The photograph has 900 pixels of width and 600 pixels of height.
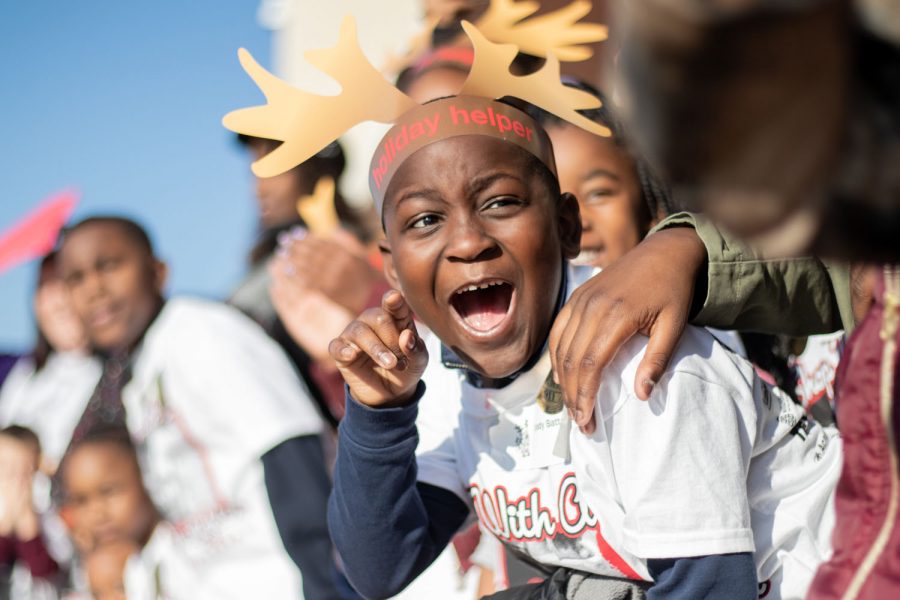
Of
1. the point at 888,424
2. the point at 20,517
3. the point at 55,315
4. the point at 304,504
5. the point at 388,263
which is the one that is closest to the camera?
the point at 888,424

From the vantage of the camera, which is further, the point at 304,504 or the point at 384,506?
the point at 304,504

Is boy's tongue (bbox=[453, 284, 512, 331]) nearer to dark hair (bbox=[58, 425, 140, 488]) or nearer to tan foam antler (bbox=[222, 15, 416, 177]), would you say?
tan foam antler (bbox=[222, 15, 416, 177])

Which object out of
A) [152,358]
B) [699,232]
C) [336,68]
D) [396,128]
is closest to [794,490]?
[699,232]

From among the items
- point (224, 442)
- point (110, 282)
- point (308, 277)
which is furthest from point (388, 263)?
point (110, 282)

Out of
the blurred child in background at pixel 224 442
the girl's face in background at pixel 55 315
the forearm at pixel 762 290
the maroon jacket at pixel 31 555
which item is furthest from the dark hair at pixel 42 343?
the forearm at pixel 762 290

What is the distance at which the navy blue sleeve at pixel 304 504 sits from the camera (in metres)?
3.17

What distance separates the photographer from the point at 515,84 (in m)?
1.88

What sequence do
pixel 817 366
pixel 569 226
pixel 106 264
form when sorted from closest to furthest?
pixel 569 226 → pixel 817 366 → pixel 106 264

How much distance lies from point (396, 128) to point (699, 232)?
22.3 inches

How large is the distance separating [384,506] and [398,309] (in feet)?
1.24

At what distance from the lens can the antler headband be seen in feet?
6.10

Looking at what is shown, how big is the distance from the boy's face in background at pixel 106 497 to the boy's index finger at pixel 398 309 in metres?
2.40

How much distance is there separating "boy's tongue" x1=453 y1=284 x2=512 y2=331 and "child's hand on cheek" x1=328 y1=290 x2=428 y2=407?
0.10 meters

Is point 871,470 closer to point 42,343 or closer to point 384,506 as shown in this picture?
point 384,506
